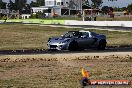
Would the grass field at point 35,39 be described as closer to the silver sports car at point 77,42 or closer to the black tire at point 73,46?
the silver sports car at point 77,42

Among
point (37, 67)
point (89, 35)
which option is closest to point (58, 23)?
point (89, 35)

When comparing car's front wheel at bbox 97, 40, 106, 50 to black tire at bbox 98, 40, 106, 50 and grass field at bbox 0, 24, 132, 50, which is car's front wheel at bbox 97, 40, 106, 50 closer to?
black tire at bbox 98, 40, 106, 50

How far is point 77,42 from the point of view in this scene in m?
23.1

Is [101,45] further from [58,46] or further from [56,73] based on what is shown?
[56,73]

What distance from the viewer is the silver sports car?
22.8 meters

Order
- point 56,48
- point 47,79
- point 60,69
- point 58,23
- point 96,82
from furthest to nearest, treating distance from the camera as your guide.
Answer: point 58,23, point 56,48, point 60,69, point 47,79, point 96,82

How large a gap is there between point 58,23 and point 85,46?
40087mm

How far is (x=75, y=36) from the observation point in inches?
920

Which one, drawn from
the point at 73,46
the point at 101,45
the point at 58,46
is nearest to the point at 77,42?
the point at 73,46

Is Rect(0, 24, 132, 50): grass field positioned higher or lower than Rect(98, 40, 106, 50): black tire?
lower

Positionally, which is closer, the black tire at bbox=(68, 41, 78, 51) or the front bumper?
the front bumper

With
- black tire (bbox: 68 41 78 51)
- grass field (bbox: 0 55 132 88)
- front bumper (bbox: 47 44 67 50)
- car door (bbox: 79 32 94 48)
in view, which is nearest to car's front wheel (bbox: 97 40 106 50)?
car door (bbox: 79 32 94 48)

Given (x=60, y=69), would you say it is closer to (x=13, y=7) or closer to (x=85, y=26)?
(x=85, y=26)

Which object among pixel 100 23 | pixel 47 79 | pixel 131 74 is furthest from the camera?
pixel 100 23
